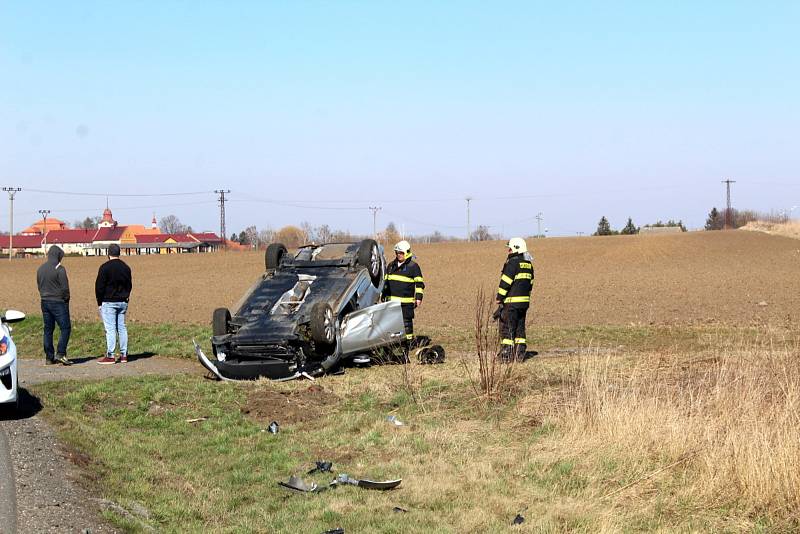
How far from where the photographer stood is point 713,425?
8.23 metres

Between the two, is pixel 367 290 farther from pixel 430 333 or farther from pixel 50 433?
pixel 50 433

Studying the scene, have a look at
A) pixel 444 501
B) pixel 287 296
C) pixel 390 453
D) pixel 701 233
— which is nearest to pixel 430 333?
pixel 287 296

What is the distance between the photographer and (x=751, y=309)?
25312mm

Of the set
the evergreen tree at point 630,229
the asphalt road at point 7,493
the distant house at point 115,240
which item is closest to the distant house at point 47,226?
the distant house at point 115,240

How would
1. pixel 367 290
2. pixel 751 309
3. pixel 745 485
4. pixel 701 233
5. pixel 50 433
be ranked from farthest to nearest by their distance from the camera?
pixel 701 233 < pixel 751 309 < pixel 367 290 < pixel 50 433 < pixel 745 485

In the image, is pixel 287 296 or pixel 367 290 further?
pixel 367 290

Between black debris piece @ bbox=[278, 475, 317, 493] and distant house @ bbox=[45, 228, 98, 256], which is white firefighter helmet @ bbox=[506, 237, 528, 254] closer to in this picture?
black debris piece @ bbox=[278, 475, 317, 493]

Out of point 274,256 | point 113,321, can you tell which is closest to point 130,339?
point 113,321

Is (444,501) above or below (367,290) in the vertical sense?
below

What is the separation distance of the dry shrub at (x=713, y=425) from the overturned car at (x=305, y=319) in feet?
12.1

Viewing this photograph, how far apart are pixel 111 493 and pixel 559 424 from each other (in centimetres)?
434

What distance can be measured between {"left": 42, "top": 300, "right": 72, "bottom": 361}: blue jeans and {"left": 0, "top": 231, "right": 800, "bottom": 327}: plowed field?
9.46 metres

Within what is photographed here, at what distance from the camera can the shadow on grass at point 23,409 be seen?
9.55 metres

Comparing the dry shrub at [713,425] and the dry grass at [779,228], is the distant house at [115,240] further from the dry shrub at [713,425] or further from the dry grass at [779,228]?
the dry shrub at [713,425]
